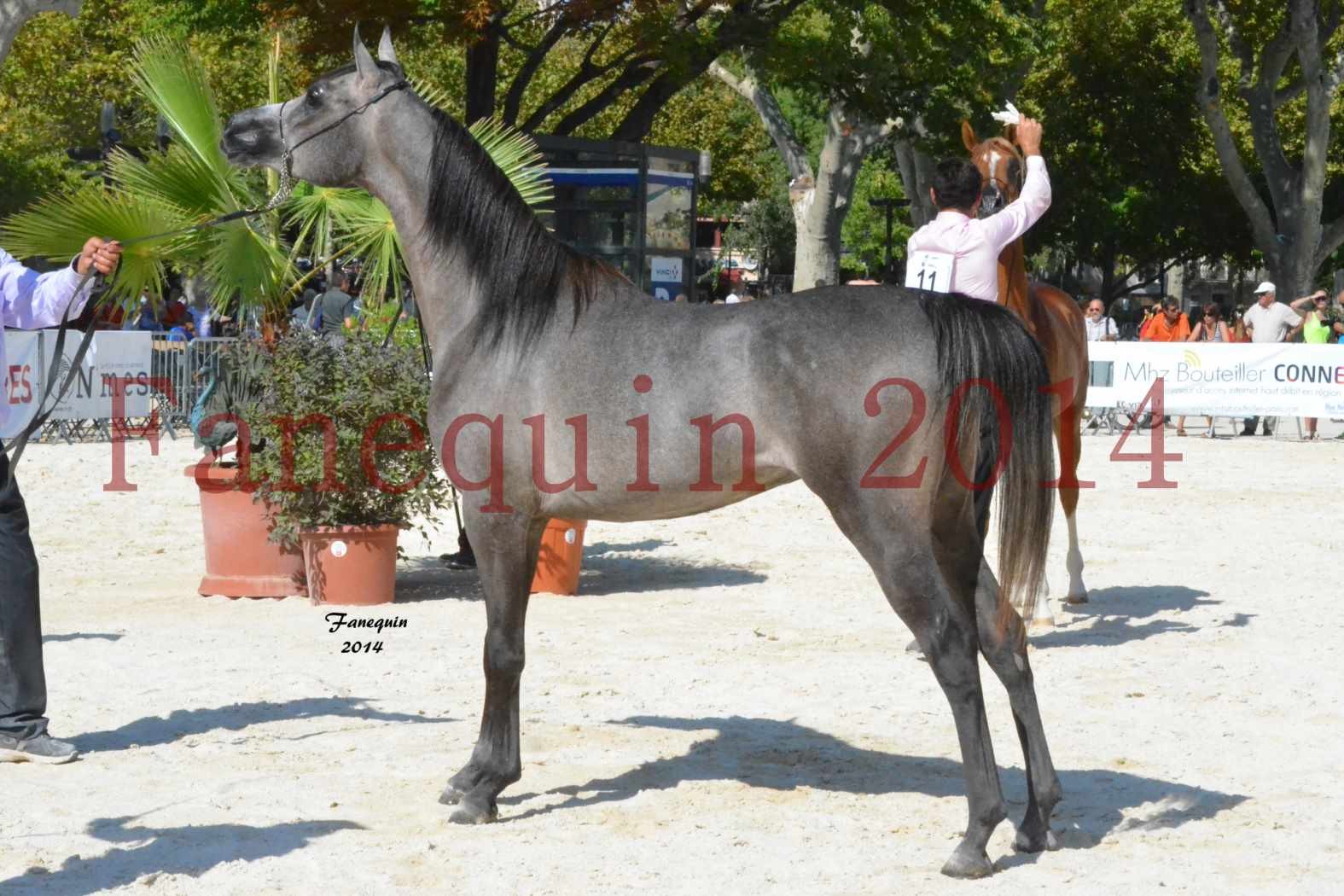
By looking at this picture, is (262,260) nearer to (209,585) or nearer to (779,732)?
(209,585)

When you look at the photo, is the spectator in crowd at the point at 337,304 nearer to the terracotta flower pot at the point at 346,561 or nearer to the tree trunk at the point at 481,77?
the tree trunk at the point at 481,77

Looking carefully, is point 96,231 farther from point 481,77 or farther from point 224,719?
point 481,77

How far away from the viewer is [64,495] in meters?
13.9

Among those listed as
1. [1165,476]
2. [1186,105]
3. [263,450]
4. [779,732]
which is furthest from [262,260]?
[1186,105]

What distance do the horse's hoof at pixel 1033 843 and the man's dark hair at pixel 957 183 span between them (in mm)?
3054

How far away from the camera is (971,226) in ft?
22.9

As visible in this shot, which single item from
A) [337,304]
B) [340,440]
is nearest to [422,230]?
[340,440]

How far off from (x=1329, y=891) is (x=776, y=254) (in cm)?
5784

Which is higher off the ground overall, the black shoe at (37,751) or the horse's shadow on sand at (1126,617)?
the horse's shadow on sand at (1126,617)

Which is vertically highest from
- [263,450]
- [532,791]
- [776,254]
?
[776,254]

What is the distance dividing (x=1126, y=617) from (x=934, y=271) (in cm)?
308

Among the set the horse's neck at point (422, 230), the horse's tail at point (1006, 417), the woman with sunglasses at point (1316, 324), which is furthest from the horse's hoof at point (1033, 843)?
the woman with sunglasses at point (1316, 324)

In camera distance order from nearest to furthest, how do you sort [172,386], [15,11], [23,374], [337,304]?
[15,11] < [23,374] < [337,304] < [172,386]

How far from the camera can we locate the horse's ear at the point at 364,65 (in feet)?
18.6
